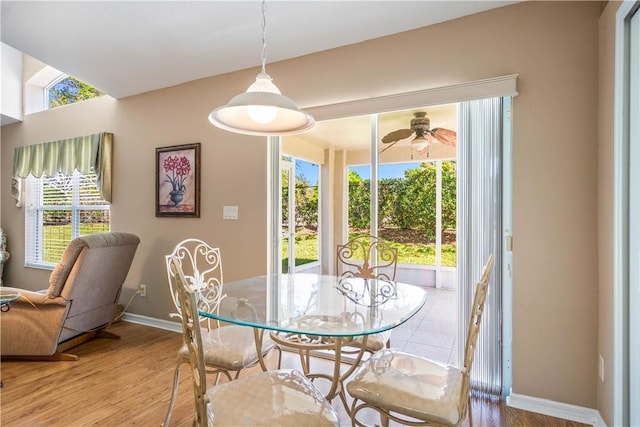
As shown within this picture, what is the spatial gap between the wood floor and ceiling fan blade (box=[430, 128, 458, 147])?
5.83 ft

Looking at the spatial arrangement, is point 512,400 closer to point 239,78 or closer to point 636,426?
point 636,426

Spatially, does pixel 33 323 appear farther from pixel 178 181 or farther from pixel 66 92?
pixel 66 92

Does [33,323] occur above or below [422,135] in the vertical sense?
below

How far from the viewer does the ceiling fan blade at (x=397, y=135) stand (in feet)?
8.55

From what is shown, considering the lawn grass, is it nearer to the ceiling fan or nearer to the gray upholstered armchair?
the ceiling fan

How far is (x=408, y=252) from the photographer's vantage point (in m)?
2.73

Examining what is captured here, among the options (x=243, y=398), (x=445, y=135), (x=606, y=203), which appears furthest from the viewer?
(x=445, y=135)

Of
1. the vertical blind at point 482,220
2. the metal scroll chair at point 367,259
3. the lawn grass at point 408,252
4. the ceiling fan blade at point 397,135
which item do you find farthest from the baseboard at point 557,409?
the ceiling fan blade at point 397,135

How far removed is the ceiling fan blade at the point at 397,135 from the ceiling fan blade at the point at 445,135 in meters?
0.18

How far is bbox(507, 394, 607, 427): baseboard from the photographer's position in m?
1.90

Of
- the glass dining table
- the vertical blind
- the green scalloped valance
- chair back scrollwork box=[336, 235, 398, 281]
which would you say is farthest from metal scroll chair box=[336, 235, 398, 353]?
the green scalloped valance

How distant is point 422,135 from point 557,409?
1974mm

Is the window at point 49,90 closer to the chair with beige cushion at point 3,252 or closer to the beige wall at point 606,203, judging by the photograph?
the chair with beige cushion at point 3,252

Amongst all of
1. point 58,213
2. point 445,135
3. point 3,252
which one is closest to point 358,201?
point 445,135
